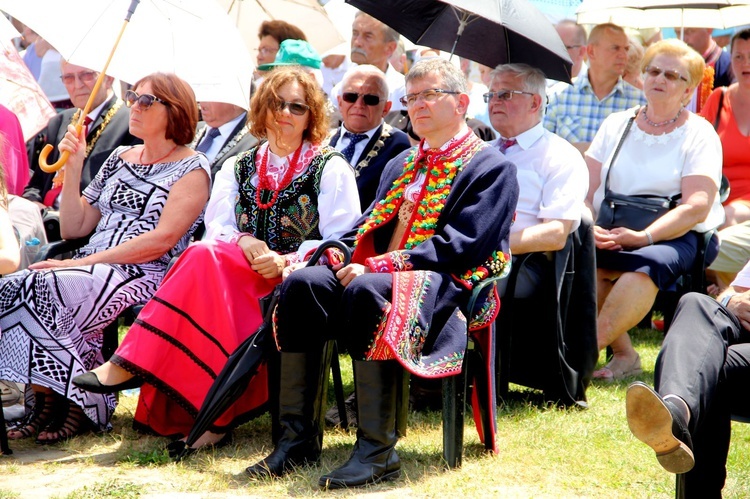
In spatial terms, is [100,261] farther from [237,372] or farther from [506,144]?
[506,144]

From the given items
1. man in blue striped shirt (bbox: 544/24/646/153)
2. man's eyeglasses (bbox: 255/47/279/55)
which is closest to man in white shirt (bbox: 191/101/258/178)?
man's eyeglasses (bbox: 255/47/279/55)

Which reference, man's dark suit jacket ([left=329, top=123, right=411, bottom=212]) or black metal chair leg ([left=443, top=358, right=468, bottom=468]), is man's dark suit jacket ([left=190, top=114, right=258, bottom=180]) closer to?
man's dark suit jacket ([left=329, top=123, right=411, bottom=212])

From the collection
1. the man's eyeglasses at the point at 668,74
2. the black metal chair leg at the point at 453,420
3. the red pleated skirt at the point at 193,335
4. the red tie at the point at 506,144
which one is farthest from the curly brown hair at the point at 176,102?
the man's eyeglasses at the point at 668,74

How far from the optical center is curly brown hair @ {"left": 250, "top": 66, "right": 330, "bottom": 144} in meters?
4.98

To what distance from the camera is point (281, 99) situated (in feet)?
16.3

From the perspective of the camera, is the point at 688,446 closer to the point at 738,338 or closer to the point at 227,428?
the point at 738,338

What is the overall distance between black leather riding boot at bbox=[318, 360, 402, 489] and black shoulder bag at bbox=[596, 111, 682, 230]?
2.39 metres

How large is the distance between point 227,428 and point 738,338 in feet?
7.33

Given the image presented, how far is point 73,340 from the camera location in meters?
5.04

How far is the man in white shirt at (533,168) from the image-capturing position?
497cm

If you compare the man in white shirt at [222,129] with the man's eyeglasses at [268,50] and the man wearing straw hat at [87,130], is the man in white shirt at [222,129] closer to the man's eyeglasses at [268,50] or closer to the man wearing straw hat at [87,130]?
the man wearing straw hat at [87,130]

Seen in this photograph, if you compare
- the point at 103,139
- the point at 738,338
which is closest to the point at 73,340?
the point at 103,139

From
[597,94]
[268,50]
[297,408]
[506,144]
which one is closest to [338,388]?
[297,408]

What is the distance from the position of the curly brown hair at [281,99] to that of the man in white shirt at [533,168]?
0.93 m
